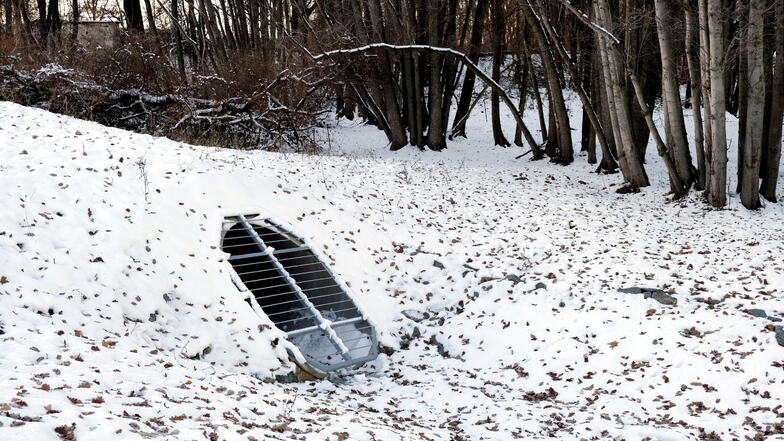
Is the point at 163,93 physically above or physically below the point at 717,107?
above

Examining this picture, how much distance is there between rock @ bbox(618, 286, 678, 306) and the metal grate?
3344mm

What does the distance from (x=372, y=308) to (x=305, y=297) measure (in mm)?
982

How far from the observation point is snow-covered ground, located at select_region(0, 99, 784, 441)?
4836 mm

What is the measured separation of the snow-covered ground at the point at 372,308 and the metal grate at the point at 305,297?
0.23 metres

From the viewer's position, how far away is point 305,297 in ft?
25.1

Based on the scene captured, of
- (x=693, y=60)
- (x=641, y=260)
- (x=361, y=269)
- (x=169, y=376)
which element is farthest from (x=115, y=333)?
(x=693, y=60)

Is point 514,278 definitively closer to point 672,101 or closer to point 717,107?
point 717,107

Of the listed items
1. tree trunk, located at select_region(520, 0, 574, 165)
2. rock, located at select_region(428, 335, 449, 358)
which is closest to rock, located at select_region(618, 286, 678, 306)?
rock, located at select_region(428, 335, 449, 358)

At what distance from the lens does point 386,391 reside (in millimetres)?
6488

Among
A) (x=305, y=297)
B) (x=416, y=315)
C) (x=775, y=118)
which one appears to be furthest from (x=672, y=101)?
(x=305, y=297)

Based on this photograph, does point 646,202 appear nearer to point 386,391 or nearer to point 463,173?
point 463,173

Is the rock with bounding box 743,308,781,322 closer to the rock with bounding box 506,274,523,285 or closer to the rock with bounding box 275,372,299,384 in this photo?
the rock with bounding box 506,274,523,285

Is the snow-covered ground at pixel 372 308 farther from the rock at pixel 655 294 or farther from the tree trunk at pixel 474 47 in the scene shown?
the tree trunk at pixel 474 47

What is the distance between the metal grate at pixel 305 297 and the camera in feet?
23.6
